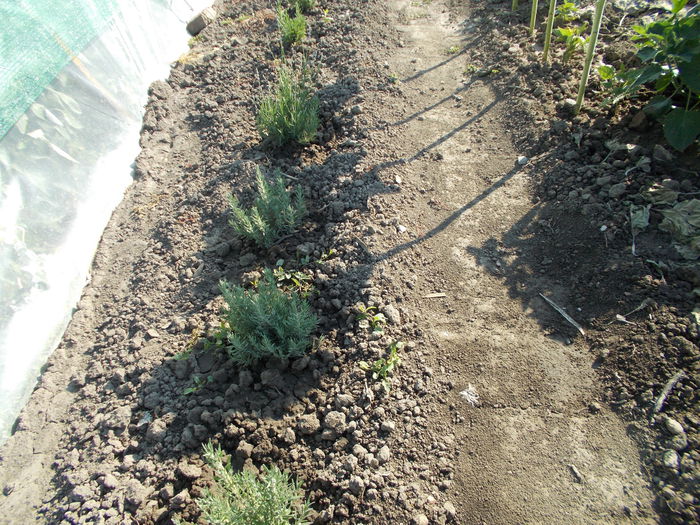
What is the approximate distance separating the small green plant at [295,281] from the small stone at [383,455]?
117cm

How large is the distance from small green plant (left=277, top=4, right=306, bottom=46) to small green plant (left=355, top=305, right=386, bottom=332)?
384cm

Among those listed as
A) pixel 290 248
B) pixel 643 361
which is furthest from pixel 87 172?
pixel 643 361

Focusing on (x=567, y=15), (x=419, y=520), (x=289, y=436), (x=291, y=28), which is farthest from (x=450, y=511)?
(x=291, y=28)

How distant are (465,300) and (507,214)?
884 millimetres

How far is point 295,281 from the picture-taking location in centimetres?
307

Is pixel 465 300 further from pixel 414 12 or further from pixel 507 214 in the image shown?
pixel 414 12

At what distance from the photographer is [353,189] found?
3549mm

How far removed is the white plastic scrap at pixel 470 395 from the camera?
245 centimetres

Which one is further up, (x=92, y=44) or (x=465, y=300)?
(x=92, y=44)

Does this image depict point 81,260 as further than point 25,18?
No

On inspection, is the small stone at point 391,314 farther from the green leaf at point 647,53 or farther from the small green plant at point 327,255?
the green leaf at point 647,53

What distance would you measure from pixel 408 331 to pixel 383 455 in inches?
31.1

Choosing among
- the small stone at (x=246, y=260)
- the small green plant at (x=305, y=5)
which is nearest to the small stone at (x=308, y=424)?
the small stone at (x=246, y=260)

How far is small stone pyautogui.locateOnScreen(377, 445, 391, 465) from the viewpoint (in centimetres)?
223
